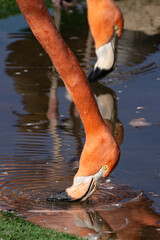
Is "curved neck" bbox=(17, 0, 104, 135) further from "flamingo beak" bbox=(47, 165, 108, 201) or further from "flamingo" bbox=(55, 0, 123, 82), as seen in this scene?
"flamingo" bbox=(55, 0, 123, 82)

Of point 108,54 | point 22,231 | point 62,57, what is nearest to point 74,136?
point 108,54

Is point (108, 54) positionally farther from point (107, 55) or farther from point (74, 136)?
point (74, 136)

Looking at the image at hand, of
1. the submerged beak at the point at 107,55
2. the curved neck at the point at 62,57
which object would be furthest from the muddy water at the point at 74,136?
the curved neck at the point at 62,57

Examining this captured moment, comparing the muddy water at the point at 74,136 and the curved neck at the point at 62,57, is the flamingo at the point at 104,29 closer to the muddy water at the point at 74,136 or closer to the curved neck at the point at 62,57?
the muddy water at the point at 74,136

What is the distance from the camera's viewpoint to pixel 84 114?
441 cm

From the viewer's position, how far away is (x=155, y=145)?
613cm

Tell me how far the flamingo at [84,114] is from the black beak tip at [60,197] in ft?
0.28

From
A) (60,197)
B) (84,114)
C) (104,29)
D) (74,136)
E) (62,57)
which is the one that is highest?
(62,57)

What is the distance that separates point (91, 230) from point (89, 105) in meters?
0.85

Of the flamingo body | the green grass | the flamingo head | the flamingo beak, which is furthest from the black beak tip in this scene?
the flamingo head

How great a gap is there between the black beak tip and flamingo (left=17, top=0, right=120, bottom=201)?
0.09 meters

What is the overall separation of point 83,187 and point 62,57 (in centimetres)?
92

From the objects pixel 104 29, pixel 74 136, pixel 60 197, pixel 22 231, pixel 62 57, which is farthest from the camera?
pixel 104 29

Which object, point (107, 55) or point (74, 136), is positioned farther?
point (107, 55)
